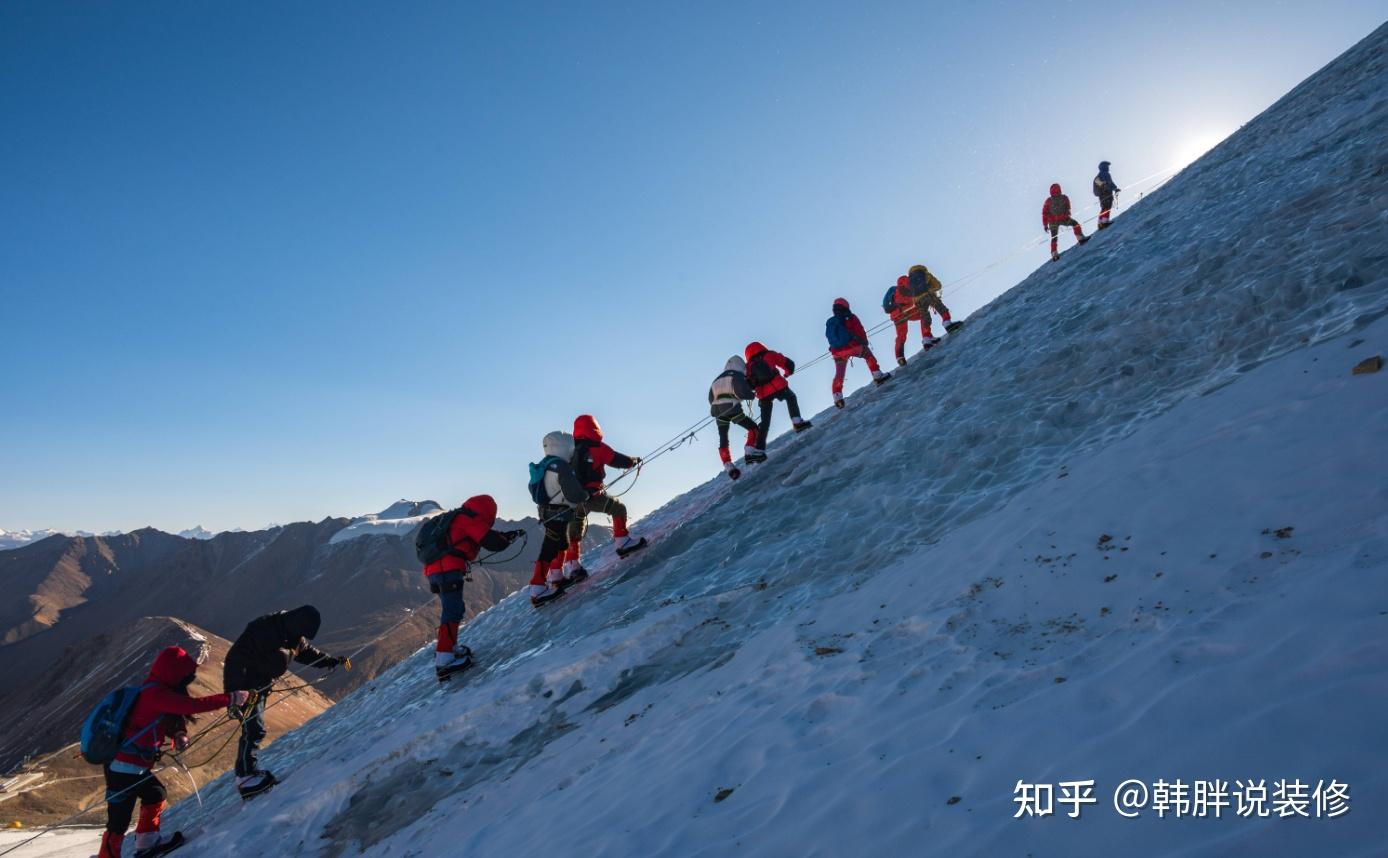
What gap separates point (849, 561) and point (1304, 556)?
4.61 meters

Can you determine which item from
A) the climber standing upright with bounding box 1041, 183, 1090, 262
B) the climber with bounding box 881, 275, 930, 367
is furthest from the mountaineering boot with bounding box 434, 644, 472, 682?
the climber standing upright with bounding box 1041, 183, 1090, 262

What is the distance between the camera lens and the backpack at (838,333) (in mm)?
15672

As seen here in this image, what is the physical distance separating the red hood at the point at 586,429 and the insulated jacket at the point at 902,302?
964 centimetres

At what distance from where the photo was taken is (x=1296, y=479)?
4734mm

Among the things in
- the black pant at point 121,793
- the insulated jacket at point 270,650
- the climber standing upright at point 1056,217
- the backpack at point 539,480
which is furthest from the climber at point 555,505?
the climber standing upright at point 1056,217

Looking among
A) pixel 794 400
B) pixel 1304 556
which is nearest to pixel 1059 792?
pixel 1304 556

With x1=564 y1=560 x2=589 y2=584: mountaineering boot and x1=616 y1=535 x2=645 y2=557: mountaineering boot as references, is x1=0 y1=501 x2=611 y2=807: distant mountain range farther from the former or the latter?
x1=616 y1=535 x2=645 y2=557: mountaineering boot

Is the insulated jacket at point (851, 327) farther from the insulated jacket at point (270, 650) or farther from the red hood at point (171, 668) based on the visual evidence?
the red hood at point (171, 668)

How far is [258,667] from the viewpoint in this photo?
938cm

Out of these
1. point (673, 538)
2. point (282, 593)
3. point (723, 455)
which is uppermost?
point (282, 593)

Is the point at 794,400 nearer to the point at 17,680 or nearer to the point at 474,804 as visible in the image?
the point at 474,804

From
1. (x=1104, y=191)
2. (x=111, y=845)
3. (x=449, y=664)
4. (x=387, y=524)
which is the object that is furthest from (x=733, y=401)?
(x=387, y=524)

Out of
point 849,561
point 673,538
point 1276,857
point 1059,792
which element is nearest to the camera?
point 1276,857

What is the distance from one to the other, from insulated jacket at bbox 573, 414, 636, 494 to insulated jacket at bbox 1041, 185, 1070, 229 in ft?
51.0
